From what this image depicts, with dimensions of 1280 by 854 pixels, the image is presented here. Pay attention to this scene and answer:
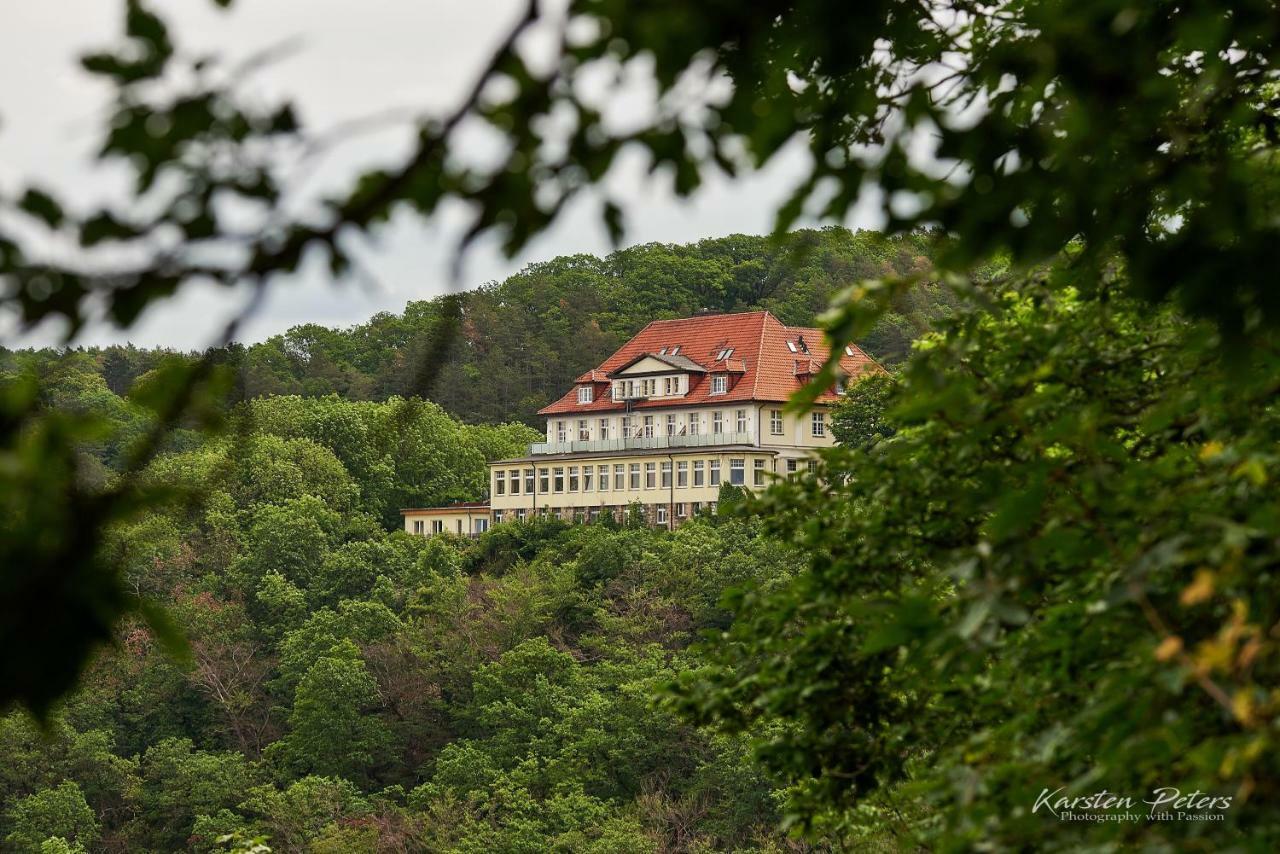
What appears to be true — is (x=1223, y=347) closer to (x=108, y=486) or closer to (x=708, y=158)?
(x=708, y=158)

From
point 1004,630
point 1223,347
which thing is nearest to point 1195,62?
point 1004,630

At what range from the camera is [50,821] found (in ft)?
150

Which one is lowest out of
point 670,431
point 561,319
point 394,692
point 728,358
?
point 394,692

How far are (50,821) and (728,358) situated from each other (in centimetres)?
2778

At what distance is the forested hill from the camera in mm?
85562

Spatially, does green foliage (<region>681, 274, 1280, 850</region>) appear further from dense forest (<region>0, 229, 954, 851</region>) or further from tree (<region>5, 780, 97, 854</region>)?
tree (<region>5, 780, 97, 854</region>)

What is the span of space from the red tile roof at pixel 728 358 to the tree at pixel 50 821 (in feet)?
74.8

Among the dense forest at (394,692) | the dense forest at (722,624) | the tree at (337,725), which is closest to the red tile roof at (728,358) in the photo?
the dense forest at (394,692)

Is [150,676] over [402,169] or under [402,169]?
under

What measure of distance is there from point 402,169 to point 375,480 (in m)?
67.5

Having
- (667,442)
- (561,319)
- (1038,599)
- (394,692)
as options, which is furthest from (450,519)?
(1038,599)

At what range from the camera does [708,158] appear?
334cm

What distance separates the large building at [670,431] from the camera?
56.6m

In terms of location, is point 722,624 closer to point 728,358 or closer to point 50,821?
point 728,358
